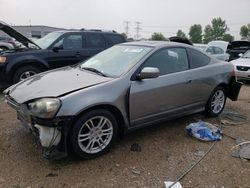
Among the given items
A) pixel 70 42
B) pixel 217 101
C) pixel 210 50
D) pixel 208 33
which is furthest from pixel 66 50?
pixel 208 33

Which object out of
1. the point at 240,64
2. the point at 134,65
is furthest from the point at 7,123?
the point at 240,64

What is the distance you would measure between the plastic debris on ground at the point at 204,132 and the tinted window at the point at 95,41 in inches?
181

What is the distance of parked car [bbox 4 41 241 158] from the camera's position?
11.2ft

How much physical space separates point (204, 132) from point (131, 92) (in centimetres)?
149

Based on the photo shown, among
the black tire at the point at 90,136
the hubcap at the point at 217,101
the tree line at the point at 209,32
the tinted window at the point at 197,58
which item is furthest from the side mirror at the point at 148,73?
the tree line at the point at 209,32

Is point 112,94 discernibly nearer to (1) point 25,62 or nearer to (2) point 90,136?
(2) point 90,136

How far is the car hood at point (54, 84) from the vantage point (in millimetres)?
3575

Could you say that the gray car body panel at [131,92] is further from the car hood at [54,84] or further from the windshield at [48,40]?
the windshield at [48,40]

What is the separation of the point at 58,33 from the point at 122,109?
201 inches

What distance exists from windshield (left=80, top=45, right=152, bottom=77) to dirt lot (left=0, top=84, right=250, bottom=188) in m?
1.10

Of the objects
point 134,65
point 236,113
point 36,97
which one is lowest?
point 236,113

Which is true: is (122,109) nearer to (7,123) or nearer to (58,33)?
(7,123)

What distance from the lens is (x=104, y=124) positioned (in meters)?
3.80

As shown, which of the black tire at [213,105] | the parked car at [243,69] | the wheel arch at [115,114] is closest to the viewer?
the wheel arch at [115,114]
